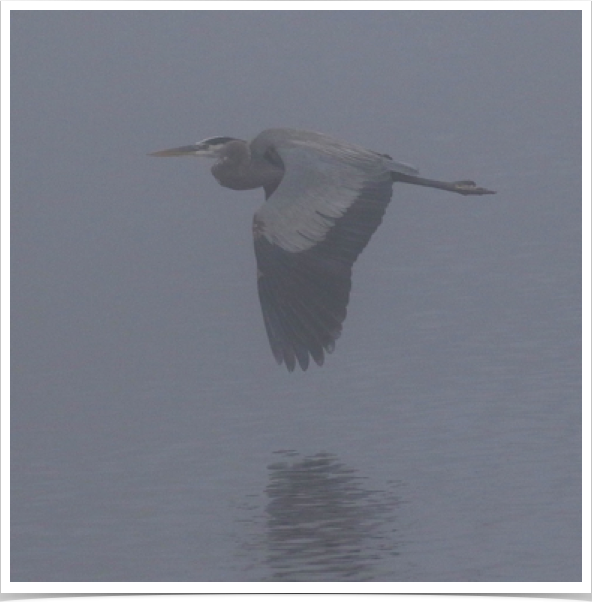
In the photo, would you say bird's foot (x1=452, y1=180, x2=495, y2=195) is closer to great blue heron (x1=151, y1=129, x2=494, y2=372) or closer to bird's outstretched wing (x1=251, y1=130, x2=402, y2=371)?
great blue heron (x1=151, y1=129, x2=494, y2=372)

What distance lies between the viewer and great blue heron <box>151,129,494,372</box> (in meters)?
14.3

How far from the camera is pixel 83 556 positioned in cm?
1351

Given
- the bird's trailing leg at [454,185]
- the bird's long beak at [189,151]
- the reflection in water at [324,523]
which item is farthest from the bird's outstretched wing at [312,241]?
the bird's long beak at [189,151]

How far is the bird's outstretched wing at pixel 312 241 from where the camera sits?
14273mm

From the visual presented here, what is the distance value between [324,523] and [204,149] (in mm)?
5327

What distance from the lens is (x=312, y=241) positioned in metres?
14.7

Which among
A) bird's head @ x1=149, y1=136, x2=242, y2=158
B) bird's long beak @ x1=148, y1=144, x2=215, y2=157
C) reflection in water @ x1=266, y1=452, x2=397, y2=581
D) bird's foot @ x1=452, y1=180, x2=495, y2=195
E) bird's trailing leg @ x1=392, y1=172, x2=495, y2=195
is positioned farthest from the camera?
bird's long beak @ x1=148, y1=144, x2=215, y2=157

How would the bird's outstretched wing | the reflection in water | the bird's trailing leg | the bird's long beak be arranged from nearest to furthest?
the reflection in water → the bird's outstretched wing → the bird's trailing leg → the bird's long beak

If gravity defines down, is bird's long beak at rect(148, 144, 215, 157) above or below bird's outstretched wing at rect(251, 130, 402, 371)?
above

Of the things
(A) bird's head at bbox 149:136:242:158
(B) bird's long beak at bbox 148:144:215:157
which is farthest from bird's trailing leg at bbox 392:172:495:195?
(B) bird's long beak at bbox 148:144:215:157

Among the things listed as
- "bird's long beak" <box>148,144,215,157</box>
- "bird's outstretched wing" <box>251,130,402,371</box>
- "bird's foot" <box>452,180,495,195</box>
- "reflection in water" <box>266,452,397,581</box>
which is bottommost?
"reflection in water" <box>266,452,397,581</box>

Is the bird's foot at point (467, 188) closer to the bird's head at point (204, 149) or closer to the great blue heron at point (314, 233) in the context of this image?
the great blue heron at point (314, 233)

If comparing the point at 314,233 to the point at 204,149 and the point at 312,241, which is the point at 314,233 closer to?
the point at 312,241

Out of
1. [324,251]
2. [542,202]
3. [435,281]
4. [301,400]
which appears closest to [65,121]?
[542,202]
